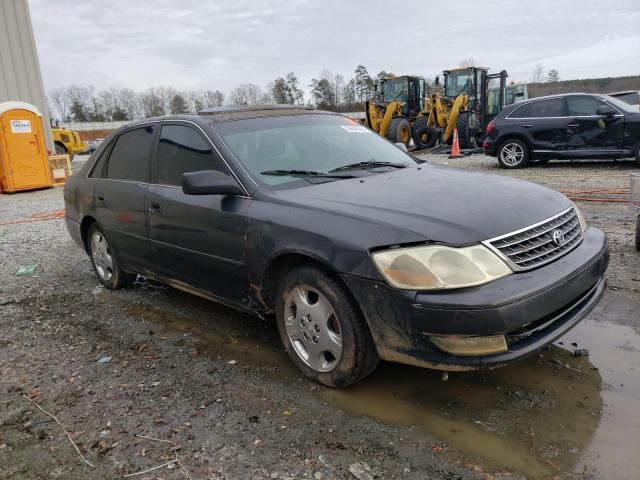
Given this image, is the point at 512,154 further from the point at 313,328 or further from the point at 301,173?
the point at 313,328

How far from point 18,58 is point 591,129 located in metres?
17.3

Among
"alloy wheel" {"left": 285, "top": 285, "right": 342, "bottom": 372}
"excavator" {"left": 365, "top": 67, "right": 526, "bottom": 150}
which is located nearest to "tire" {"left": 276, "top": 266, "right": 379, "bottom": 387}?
"alloy wheel" {"left": 285, "top": 285, "right": 342, "bottom": 372}

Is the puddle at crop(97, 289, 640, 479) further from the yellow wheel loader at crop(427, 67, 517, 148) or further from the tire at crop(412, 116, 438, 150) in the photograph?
the tire at crop(412, 116, 438, 150)

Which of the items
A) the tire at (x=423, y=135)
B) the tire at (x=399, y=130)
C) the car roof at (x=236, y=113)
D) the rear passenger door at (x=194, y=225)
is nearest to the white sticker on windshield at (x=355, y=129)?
the car roof at (x=236, y=113)

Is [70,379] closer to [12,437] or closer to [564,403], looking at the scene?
[12,437]

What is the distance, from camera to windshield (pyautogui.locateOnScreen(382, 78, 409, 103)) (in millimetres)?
20031

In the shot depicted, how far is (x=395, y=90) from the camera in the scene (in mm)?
20172

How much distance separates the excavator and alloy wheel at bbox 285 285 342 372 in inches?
612

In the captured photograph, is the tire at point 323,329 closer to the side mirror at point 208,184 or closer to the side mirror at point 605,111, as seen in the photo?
the side mirror at point 208,184

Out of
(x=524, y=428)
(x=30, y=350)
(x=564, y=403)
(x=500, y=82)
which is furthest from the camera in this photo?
(x=500, y=82)

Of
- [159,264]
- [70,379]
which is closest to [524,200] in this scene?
[159,264]

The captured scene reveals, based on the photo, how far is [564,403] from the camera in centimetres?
274

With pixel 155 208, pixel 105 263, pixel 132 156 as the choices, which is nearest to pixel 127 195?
pixel 132 156

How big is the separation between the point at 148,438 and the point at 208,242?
1.31 meters
